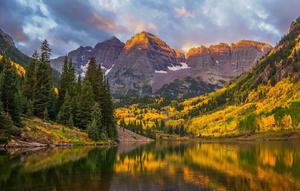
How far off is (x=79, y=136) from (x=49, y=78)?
2390 cm

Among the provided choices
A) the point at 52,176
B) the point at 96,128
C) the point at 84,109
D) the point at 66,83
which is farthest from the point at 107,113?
the point at 52,176

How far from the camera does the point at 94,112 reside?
139750 mm

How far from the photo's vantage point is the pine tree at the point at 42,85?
424 feet

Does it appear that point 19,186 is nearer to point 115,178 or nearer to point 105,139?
point 115,178

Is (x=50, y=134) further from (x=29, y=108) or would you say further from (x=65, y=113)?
(x=65, y=113)

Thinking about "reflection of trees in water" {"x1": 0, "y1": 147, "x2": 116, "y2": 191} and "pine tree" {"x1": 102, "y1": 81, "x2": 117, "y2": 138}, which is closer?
"reflection of trees in water" {"x1": 0, "y1": 147, "x2": 116, "y2": 191}

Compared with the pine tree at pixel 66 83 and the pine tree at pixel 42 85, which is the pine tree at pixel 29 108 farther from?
the pine tree at pixel 66 83

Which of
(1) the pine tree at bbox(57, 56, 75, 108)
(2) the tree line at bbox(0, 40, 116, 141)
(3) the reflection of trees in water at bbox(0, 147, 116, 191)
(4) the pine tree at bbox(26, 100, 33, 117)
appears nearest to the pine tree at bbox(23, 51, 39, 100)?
(2) the tree line at bbox(0, 40, 116, 141)

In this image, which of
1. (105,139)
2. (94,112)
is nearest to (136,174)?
(94,112)

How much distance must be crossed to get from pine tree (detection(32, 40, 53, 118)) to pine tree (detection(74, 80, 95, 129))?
38.7 ft

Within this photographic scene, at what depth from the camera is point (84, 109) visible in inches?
5591

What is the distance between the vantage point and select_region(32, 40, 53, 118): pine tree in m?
129

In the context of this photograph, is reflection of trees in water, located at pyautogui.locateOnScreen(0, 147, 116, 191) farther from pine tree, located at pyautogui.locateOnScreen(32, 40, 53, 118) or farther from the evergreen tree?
the evergreen tree

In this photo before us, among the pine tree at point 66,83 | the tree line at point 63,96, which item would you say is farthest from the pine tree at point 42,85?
the pine tree at point 66,83
